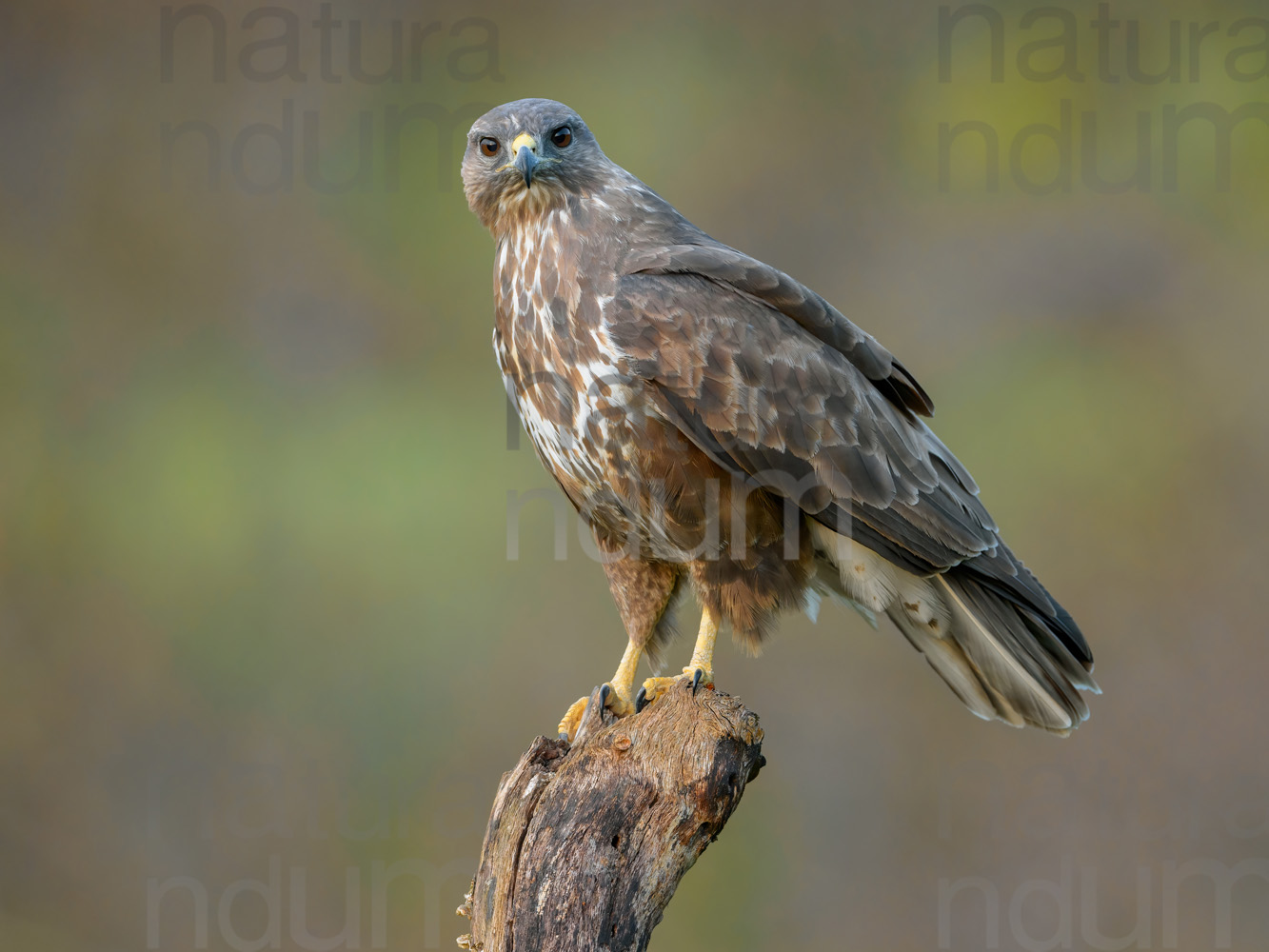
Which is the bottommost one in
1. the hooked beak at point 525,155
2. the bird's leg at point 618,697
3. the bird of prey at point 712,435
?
the bird's leg at point 618,697

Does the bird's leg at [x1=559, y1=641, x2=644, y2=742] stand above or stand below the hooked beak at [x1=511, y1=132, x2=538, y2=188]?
below

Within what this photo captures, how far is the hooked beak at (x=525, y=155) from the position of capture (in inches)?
118

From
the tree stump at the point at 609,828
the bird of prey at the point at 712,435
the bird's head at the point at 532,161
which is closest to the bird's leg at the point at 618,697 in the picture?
the bird of prey at the point at 712,435

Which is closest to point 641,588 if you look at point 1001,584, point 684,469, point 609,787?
point 684,469

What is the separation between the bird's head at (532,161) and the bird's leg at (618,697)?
4.20ft

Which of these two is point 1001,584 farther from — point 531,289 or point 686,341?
point 531,289

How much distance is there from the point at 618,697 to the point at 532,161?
4.81ft

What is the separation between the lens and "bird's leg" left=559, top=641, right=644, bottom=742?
10.2 ft

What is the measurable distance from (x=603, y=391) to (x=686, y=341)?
9.4 inches

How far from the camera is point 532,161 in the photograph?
9.86ft

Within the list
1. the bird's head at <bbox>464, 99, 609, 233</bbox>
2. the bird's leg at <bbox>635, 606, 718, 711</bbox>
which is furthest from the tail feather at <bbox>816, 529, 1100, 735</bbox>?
the bird's head at <bbox>464, 99, 609, 233</bbox>

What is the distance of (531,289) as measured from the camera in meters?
3.01

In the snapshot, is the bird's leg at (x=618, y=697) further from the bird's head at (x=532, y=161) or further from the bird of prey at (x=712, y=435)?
the bird's head at (x=532, y=161)

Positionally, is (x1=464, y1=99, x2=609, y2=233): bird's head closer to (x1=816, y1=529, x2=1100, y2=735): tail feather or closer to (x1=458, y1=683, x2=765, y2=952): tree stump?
(x1=816, y1=529, x2=1100, y2=735): tail feather
